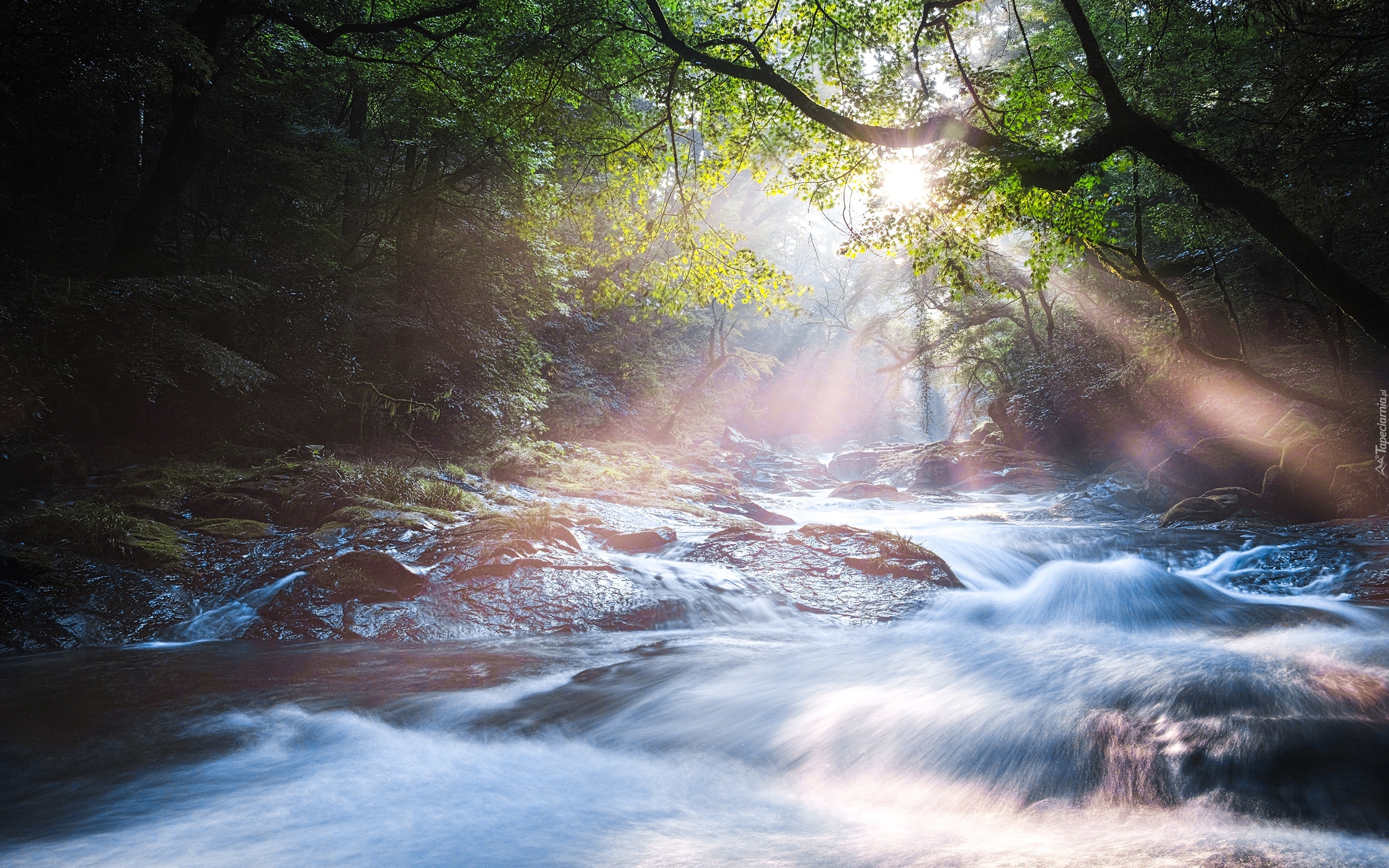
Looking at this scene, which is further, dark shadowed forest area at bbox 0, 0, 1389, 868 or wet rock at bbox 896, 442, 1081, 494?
wet rock at bbox 896, 442, 1081, 494

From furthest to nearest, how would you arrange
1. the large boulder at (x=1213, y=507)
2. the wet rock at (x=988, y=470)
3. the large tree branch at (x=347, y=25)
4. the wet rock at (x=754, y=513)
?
the wet rock at (x=988, y=470) < the wet rock at (x=754, y=513) < the large boulder at (x=1213, y=507) < the large tree branch at (x=347, y=25)

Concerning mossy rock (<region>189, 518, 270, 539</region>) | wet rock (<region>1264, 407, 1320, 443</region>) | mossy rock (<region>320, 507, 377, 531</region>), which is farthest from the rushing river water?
wet rock (<region>1264, 407, 1320, 443</region>)

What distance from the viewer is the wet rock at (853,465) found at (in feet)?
87.7

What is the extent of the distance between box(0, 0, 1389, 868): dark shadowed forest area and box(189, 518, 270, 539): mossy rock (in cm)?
20

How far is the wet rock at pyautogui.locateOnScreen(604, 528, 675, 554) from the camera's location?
8023 millimetres

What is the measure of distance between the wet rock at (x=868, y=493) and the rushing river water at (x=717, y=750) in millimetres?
13091

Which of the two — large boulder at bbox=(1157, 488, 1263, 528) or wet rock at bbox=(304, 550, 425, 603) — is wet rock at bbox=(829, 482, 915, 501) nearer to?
large boulder at bbox=(1157, 488, 1263, 528)

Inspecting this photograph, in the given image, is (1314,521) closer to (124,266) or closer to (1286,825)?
(1286,825)

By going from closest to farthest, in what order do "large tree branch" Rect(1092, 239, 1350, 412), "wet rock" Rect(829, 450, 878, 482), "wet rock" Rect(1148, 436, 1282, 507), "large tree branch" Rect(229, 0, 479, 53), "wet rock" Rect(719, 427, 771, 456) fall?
"large tree branch" Rect(1092, 239, 1350, 412), "large tree branch" Rect(229, 0, 479, 53), "wet rock" Rect(1148, 436, 1282, 507), "wet rock" Rect(829, 450, 878, 482), "wet rock" Rect(719, 427, 771, 456)

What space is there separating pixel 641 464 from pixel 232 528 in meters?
11.3

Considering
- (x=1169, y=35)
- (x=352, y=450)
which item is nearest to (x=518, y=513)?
(x=352, y=450)

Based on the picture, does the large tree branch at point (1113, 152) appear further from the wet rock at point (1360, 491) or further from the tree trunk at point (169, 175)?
the tree trunk at point (169, 175)

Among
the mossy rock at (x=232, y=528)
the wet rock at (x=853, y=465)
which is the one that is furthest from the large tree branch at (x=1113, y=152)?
the wet rock at (x=853, y=465)

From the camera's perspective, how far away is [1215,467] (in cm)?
1333
